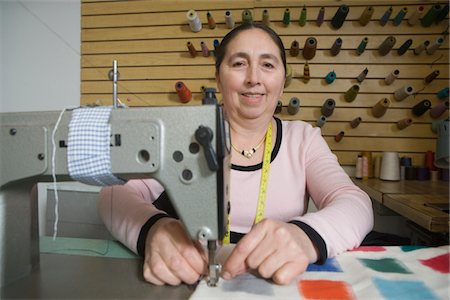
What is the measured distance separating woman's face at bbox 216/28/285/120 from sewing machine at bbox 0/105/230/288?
0.49 m

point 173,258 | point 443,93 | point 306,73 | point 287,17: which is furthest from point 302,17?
point 173,258

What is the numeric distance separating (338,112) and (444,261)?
163 centimetres

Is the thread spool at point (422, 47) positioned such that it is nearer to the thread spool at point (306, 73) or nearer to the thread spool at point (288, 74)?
the thread spool at point (306, 73)

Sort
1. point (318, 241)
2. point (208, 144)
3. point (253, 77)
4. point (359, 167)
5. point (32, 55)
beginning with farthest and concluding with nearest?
point (359, 167) → point (32, 55) → point (253, 77) → point (318, 241) → point (208, 144)

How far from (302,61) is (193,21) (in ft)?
2.60

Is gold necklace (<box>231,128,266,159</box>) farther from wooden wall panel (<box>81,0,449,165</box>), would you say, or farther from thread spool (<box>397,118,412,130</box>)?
thread spool (<box>397,118,412,130</box>)

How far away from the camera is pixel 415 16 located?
1984 millimetres

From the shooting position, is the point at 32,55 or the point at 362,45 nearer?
the point at 32,55

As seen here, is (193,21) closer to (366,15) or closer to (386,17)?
(366,15)

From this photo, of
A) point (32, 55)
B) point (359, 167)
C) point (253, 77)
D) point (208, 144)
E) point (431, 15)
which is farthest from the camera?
point (359, 167)

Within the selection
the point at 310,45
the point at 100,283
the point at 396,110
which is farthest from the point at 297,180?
the point at 396,110

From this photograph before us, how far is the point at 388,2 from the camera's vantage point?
2064mm

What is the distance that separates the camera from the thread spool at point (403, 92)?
196cm

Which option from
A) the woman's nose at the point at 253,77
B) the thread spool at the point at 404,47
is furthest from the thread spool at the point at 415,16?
the woman's nose at the point at 253,77
